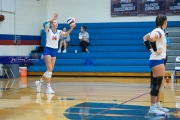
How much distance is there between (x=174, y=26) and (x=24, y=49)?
30.6 feet

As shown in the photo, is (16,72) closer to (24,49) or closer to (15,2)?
(24,49)

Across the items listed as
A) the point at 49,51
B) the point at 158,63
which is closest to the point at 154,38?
the point at 158,63

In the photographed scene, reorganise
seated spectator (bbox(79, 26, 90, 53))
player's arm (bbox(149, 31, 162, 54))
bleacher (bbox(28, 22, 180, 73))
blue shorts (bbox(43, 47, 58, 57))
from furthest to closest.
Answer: seated spectator (bbox(79, 26, 90, 53)) → bleacher (bbox(28, 22, 180, 73)) → blue shorts (bbox(43, 47, 58, 57)) → player's arm (bbox(149, 31, 162, 54))

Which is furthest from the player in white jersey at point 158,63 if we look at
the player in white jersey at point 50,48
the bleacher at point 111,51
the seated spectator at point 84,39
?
the seated spectator at point 84,39

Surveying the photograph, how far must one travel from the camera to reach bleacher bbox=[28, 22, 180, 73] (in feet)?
59.2

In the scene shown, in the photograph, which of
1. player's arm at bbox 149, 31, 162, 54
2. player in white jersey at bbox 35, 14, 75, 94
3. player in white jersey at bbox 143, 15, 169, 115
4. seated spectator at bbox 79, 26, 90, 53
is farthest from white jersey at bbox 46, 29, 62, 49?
seated spectator at bbox 79, 26, 90, 53

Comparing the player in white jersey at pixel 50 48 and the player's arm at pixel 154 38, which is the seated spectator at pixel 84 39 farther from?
the player's arm at pixel 154 38

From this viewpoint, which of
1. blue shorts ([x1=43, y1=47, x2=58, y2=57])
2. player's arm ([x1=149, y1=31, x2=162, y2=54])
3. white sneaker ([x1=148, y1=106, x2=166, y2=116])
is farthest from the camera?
blue shorts ([x1=43, y1=47, x2=58, y2=57])

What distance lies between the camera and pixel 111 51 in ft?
64.4

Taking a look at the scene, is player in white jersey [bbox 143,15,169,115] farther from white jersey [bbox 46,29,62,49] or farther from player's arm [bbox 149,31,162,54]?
white jersey [bbox 46,29,62,49]

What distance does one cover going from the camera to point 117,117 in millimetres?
5996

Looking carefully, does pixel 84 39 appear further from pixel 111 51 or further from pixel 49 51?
pixel 49 51

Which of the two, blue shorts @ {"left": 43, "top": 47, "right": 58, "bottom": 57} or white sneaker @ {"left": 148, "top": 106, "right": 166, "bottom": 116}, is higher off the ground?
blue shorts @ {"left": 43, "top": 47, "right": 58, "bottom": 57}

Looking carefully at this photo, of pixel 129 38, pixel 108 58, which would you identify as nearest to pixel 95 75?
pixel 108 58
